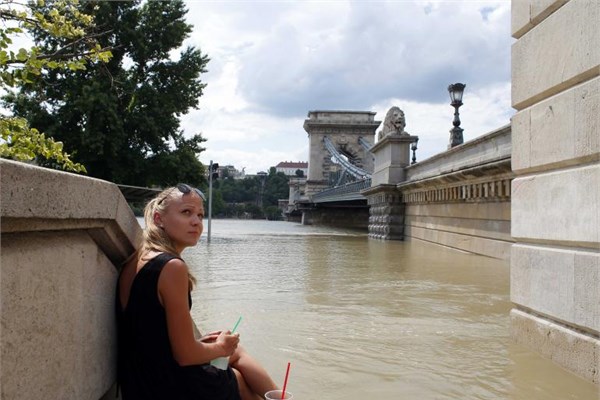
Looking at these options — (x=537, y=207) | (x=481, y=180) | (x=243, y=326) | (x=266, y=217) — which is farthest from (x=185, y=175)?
(x=266, y=217)

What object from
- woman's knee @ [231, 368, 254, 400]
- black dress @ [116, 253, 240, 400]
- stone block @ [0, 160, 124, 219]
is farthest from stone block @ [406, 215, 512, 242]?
stone block @ [0, 160, 124, 219]

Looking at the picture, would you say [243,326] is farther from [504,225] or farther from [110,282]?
[504,225]

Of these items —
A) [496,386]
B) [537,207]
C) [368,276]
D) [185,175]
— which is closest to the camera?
[496,386]

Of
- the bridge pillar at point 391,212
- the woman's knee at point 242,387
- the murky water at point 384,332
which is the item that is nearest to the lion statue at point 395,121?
the bridge pillar at point 391,212

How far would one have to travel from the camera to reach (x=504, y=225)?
392 inches

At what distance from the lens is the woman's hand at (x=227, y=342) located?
195 centimetres

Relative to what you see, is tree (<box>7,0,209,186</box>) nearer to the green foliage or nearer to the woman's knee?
the green foliage

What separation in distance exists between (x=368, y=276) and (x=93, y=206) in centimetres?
693

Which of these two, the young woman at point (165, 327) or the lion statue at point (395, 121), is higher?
the lion statue at point (395, 121)

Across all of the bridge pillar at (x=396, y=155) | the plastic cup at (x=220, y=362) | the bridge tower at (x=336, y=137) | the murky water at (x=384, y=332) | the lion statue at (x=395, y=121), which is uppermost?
the bridge tower at (x=336, y=137)

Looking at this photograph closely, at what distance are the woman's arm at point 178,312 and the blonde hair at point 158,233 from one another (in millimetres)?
153

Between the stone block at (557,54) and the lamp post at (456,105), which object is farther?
the lamp post at (456,105)

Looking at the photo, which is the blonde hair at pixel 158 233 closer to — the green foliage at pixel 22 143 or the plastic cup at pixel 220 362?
the plastic cup at pixel 220 362

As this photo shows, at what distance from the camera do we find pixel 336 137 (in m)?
59.0
